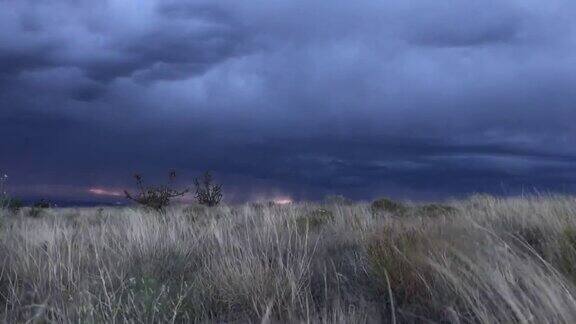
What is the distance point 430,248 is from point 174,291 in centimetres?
229

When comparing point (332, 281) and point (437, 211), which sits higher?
point (437, 211)

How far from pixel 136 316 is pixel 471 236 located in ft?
10.4

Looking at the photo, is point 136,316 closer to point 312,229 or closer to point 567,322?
point 567,322

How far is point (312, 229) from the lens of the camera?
31.8ft

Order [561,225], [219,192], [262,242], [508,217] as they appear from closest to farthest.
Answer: [561,225], [262,242], [508,217], [219,192]

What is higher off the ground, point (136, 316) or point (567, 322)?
point (567, 322)

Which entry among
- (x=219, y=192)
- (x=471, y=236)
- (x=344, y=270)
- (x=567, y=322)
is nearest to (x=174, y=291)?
(x=344, y=270)

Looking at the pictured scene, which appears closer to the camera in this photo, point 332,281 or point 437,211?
point 332,281

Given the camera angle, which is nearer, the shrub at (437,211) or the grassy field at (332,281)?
the grassy field at (332,281)

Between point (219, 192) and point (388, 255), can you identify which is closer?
point (388, 255)

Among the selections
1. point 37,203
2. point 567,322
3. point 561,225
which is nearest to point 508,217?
point 561,225

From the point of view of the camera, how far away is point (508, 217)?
28.5 ft

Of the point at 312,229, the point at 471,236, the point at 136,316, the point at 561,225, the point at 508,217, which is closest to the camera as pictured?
the point at 136,316

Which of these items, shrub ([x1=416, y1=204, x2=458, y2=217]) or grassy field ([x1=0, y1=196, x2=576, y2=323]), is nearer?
grassy field ([x1=0, y1=196, x2=576, y2=323])
